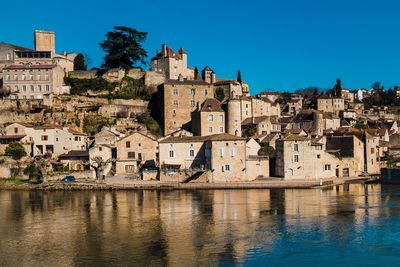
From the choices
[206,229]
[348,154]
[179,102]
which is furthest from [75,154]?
[206,229]

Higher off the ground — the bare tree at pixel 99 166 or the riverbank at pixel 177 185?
the bare tree at pixel 99 166

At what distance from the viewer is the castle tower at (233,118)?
Answer: 58406mm

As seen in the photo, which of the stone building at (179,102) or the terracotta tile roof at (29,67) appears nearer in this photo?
the stone building at (179,102)

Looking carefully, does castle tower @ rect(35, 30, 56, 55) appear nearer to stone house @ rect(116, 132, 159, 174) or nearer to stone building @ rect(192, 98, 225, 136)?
stone building @ rect(192, 98, 225, 136)

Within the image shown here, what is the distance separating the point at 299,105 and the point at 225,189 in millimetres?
44045

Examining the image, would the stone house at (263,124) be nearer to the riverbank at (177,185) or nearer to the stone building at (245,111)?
the stone building at (245,111)

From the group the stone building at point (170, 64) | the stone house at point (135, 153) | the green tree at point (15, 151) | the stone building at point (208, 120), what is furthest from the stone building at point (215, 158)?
the stone building at point (170, 64)

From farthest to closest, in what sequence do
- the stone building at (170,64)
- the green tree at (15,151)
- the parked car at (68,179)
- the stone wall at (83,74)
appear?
the stone building at (170,64)
the stone wall at (83,74)
the green tree at (15,151)
the parked car at (68,179)

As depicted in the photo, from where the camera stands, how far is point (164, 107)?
200ft

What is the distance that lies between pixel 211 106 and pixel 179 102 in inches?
162

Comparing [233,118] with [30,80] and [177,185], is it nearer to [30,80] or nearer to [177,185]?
[177,185]

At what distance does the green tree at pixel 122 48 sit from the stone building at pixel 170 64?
1.91m

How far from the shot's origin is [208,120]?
57.7 m

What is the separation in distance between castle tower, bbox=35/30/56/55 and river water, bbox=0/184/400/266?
34349 millimetres
